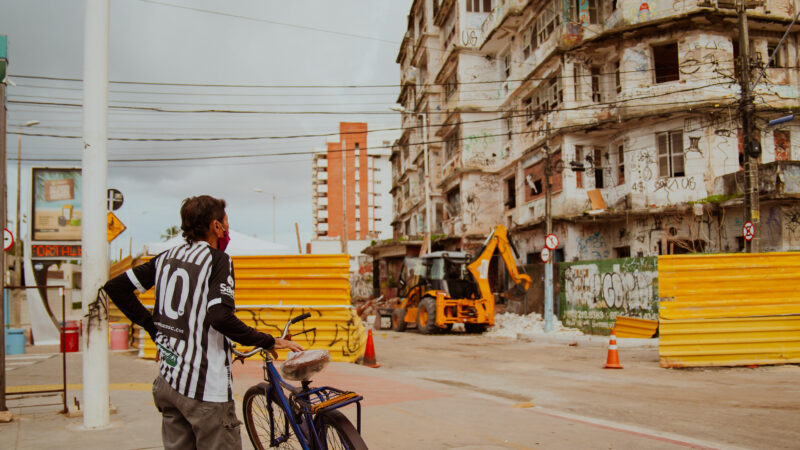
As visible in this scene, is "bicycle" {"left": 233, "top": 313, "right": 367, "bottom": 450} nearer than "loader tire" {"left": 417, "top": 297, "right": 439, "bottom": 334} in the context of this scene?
Yes

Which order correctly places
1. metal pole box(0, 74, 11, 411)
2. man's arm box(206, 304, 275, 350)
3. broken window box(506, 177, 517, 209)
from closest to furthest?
man's arm box(206, 304, 275, 350), metal pole box(0, 74, 11, 411), broken window box(506, 177, 517, 209)

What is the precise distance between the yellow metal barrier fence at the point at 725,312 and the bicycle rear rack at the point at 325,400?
29.9ft

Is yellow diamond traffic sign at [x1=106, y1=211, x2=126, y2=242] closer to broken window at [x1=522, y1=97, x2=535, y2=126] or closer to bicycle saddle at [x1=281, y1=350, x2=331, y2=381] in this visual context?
bicycle saddle at [x1=281, y1=350, x2=331, y2=381]

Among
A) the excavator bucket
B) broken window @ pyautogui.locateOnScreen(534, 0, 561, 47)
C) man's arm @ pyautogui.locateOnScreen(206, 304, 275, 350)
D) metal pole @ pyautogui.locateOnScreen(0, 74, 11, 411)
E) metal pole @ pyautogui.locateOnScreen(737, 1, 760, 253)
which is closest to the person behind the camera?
man's arm @ pyautogui.locateOnScreen(206, 304, 275, 350)

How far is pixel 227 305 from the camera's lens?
3.13 meters

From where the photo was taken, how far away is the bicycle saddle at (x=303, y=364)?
3580 mm

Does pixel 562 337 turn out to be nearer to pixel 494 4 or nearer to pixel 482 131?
pixel 482 131

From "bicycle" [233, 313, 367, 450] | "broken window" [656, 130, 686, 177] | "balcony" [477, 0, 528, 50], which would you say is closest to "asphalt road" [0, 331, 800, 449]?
"bicycle" [233, 313, 367, 450]

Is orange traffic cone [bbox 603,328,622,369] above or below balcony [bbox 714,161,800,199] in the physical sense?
below

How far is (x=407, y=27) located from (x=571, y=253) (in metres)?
31.3

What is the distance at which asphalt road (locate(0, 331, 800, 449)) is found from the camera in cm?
553

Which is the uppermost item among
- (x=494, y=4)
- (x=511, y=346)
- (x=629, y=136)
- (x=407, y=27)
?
(x=407, y=27)

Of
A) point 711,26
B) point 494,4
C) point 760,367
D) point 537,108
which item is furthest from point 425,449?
point 494,4

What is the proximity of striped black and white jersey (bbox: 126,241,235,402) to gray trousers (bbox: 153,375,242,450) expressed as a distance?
46 millimetres
